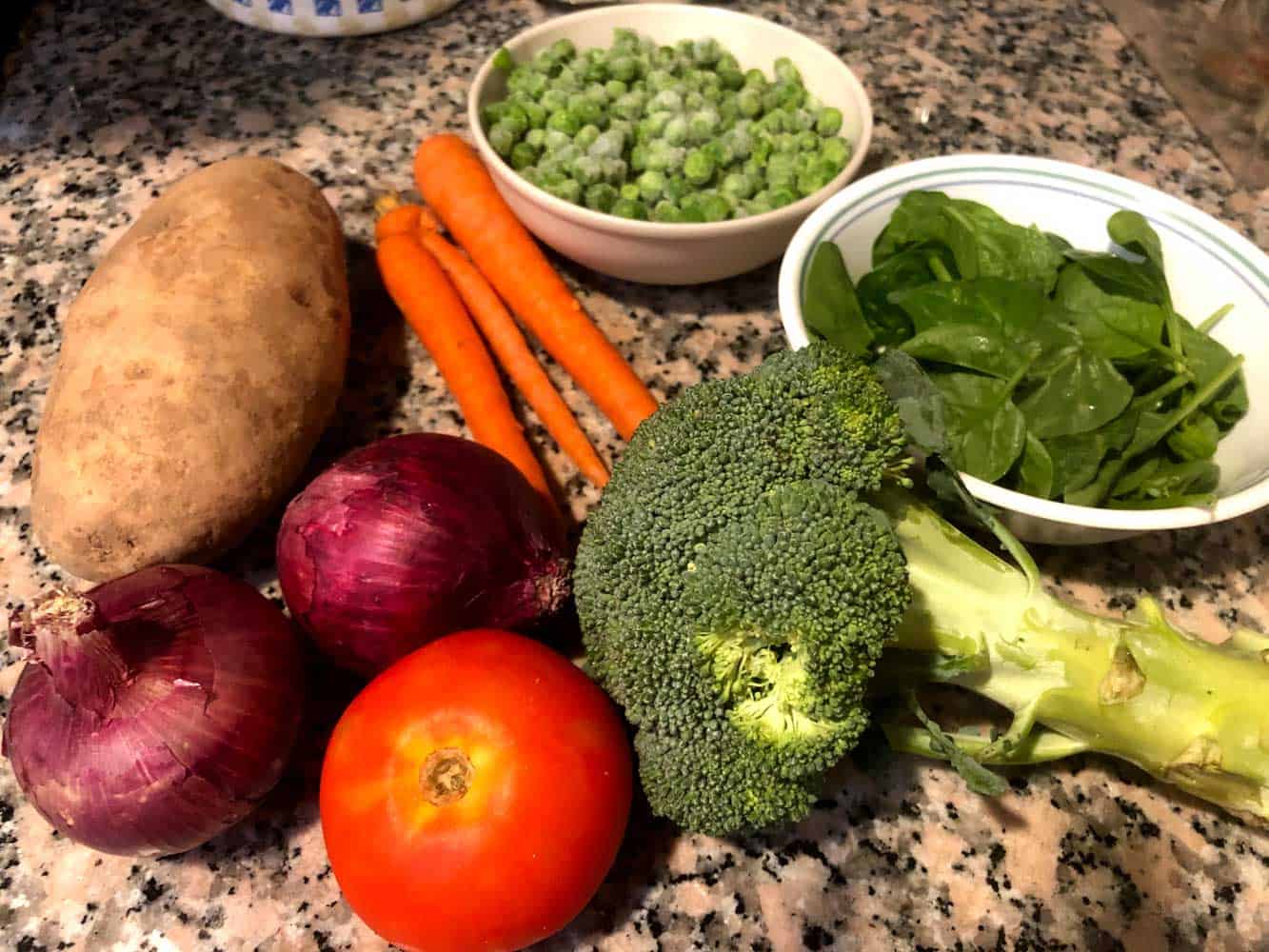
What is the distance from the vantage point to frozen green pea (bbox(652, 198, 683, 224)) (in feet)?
3.08

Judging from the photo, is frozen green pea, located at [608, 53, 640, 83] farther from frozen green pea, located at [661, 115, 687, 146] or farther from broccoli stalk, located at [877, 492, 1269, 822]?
broccoli stalk, located at [877, 492, 1269, 822]

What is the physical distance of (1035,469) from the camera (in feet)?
2.40

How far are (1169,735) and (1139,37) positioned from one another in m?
1.30

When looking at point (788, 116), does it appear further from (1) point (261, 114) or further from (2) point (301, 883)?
(2) point (301, 883)

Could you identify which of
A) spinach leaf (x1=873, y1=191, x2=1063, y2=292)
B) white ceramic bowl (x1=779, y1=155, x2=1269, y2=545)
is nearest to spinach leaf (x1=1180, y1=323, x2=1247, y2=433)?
white ceramic bowl (x1=779, y1=155, x2=1269, y2=545)

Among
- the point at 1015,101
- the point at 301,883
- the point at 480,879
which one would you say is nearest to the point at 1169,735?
the point at 480,879

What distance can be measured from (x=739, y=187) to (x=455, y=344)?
361 millimetres

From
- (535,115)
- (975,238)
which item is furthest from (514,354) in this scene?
(975,238)

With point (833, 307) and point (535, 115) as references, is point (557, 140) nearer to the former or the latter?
point (535, 115)

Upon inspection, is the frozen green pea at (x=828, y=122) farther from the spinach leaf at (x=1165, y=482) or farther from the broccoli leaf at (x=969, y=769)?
the broccoli leaf at (x=969, y=769)

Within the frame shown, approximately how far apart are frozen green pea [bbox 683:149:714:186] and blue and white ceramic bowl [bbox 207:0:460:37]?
67 cm

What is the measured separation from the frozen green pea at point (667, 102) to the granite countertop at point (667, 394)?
21cm

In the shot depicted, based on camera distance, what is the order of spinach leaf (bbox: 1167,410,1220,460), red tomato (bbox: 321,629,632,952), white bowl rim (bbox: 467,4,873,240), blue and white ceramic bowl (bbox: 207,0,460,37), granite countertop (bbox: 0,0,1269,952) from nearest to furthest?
1. red tomato (bbox: 321,629,632,952)
2. granite countertop (bbox: 0,0,1269,952)
3. spinach leaf (bbox: 1167,410,1220,460)
4. white bowl rim (bbox: 467,4,873,240)
5. blue and white ceramic bowl (bbox: 207,0,460,37)

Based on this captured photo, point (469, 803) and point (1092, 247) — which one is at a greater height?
point (1092, 247)
